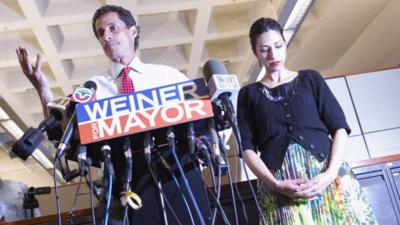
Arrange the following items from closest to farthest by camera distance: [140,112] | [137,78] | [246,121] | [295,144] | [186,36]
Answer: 1. [140,112]
2. [137,78]
3. [295,144]
4. [246,121]
5. [186,36]

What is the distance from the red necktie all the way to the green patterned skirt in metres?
0.49

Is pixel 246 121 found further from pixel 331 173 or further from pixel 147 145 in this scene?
pixel 147 145

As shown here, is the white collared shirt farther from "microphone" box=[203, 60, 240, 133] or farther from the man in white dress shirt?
"microphone" box=[203, 60, 240, 133]

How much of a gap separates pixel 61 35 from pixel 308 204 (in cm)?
399

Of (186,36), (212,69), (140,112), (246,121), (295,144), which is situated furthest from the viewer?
(186,36)

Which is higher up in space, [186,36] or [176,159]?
[186,36]

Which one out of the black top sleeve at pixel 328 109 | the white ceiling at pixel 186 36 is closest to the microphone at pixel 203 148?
the black top sleeve at pixel 328 109

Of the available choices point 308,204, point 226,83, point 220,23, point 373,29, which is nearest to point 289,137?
point 308,204

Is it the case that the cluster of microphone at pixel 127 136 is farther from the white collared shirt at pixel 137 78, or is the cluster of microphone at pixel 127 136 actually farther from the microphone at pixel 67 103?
the white collared shirt at pixel 137 78

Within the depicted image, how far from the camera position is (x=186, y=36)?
15.2ft

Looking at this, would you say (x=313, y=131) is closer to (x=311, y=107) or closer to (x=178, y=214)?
(x=311, y=107)

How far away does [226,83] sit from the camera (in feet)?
2.92

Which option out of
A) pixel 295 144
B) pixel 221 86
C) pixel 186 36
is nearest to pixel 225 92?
pixel 221 86

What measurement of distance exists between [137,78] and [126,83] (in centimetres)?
4
